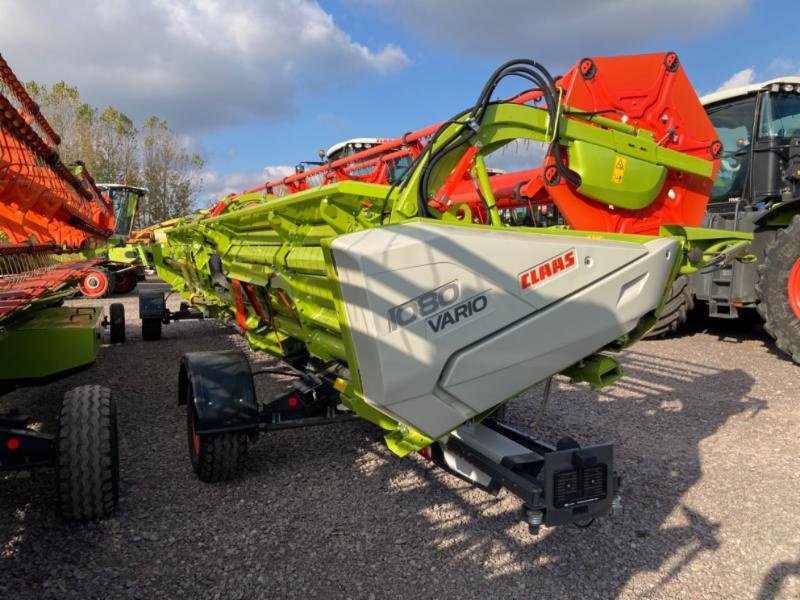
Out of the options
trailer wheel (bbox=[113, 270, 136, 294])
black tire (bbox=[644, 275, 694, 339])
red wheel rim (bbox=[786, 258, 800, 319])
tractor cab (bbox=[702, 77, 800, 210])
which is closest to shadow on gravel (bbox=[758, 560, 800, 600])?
red wheel rim (bbox=[786, 258, 800, 319])

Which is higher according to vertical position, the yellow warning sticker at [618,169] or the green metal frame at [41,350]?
the yellow warning sticker at [618,169]

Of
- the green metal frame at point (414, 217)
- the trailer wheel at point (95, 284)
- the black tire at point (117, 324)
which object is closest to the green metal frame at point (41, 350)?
the green metal frame at point (414, 217)

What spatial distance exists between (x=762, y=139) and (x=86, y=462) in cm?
711

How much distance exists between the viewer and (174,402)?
5.04 metres

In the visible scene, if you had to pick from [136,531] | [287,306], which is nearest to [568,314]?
[287,306]

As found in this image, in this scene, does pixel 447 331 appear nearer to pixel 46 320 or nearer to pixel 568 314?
pixel 568 314

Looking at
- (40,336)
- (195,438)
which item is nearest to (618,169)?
(195,438)

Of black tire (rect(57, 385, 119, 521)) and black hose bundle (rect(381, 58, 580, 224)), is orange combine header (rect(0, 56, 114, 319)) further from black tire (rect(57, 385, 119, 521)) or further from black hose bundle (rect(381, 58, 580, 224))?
black hose bundle (rect(381, 58, 580, 224))

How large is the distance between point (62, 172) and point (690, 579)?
16.7ft

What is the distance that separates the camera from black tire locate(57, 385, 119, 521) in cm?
277

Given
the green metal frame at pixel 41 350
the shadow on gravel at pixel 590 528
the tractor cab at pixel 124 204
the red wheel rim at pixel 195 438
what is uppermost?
the tractor cab at pixel 124 204

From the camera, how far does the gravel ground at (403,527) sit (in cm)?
248

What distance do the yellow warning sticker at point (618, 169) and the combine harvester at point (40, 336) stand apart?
2.70 metres

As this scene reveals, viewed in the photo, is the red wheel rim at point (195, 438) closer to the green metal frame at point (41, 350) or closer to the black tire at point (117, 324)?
the green metal frame at point (41, 350)
